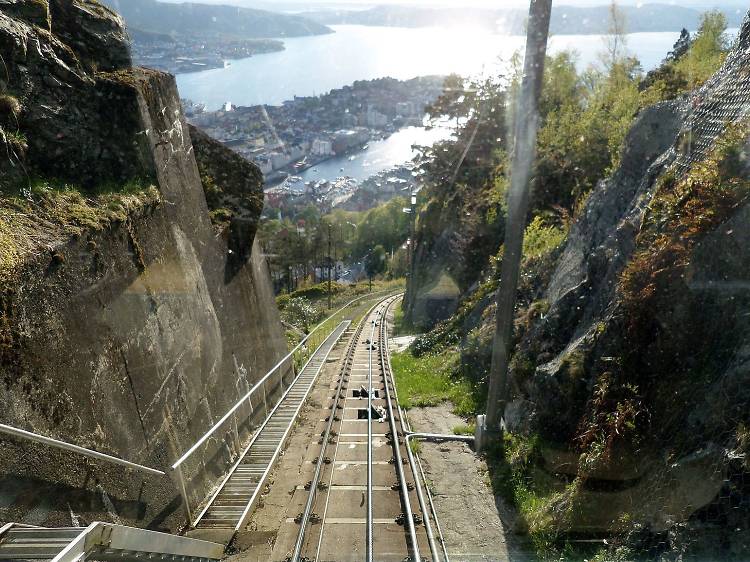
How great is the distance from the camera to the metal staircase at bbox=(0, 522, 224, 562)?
301 cm

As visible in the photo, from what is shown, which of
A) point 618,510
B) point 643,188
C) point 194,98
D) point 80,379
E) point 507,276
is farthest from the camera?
point 194,98

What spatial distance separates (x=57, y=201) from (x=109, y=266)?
0.80 metres

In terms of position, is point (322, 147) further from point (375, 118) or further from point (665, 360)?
point (665, 360)

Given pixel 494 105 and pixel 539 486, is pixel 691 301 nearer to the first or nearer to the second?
pixel 539 486

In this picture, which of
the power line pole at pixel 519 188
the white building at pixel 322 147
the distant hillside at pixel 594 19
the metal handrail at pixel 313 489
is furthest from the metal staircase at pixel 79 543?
the white building at pixel 322 147

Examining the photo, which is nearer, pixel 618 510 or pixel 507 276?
pixel 618 510

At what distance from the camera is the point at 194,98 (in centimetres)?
7244

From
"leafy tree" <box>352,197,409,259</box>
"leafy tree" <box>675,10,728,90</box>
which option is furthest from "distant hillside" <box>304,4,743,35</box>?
"leafy tree" <box>352,197,409,259</box>

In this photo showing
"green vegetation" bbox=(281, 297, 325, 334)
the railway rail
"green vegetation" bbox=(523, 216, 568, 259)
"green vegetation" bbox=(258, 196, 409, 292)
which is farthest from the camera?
"green vegetation" bbox=(258, 196, 409, 292)

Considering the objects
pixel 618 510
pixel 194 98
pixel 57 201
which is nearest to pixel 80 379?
pixel 57 201

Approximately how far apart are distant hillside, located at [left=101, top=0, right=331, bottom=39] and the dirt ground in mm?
Answer: 48398

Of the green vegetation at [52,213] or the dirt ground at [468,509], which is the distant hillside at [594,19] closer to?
the dirt ground at [468,509]

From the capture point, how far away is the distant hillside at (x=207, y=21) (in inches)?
2494

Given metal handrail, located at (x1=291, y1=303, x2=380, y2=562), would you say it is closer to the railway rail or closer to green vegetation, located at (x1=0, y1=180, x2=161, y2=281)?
the railway rail
